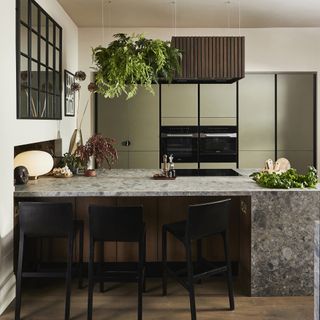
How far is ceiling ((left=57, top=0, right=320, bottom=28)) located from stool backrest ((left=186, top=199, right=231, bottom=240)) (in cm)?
267

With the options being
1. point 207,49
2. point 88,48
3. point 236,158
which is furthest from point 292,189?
point 88,48

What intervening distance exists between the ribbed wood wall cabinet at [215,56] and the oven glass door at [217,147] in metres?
2.00

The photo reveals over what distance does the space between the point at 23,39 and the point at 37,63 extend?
0.44 meters

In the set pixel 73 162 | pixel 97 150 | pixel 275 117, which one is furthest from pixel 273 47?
pixel 73 162

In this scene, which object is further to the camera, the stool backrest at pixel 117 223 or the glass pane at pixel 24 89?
the glass pane at pixel 24 89

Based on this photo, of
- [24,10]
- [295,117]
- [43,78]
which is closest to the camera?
[24,10]

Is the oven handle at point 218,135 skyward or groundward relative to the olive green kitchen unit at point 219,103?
groundward

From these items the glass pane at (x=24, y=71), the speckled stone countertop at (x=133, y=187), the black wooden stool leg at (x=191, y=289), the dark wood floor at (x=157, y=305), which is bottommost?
the dark wood floor at (x=157, y=305)

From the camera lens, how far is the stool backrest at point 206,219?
137 inches

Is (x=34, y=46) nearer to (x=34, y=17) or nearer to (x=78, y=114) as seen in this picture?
(x=34, y=17)

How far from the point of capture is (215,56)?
4.86 m

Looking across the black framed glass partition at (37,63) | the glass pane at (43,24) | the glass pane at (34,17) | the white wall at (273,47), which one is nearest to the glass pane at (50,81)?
the black framed glass partition at (37,63)

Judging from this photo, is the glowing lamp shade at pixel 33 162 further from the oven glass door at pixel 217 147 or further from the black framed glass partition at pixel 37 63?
the oven glass door at pixel 217 147

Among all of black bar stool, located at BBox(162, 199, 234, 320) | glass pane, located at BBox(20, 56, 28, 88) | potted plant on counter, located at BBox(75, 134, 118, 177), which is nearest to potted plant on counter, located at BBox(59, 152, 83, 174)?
potted plant on counter, located at BBox(75, 134, 118, 177)
